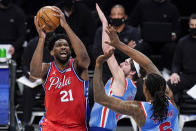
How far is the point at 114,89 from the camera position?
190 inches

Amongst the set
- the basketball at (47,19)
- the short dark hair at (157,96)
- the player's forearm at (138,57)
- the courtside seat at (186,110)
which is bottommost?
the courtside seat at (186,110)

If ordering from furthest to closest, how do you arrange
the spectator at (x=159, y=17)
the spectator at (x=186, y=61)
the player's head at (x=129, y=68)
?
the spectator at (x=159, y=17), the spectator at (x=186, y=61), the player's head at (x=129, y=68)

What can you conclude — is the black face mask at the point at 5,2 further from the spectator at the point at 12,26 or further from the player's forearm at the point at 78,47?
the player's forearm at the point at 78,47

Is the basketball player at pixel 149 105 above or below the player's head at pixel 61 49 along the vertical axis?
below

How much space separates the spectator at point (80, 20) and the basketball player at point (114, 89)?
2.39m

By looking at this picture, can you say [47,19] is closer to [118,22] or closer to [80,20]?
[118,22]

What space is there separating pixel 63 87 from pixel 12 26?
2.98 m

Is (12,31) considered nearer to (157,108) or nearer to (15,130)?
(15,130)

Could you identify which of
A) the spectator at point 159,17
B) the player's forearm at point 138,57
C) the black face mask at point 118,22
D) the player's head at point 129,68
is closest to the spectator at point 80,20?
the black face mask at point 118,22

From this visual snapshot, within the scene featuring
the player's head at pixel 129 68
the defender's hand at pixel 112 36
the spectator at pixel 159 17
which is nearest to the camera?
the defender's hand at pixel 112 36

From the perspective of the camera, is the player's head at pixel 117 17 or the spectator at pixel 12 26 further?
the spectator at pixel 12 26

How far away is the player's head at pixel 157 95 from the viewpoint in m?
3.93

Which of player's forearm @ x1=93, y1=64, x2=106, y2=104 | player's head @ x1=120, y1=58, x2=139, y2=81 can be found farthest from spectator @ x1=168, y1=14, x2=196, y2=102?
player's forearm @ x1=93, y1=64, x2=106, y2=104

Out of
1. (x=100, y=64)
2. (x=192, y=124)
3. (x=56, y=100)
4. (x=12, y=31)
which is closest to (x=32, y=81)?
(x=12, y=31)
